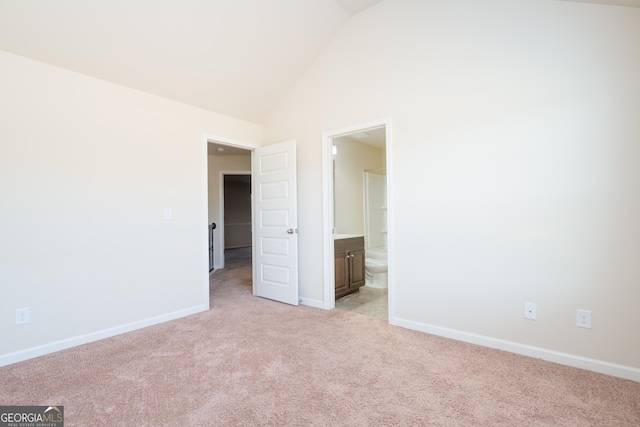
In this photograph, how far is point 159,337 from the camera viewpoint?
8.86ft

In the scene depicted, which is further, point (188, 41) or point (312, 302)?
point (312, 302)

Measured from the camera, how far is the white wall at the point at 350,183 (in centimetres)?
486

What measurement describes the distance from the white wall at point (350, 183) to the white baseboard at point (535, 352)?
7.48ft

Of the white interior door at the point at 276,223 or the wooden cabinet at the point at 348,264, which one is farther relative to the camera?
the wooden cabinet at the point at 348,264

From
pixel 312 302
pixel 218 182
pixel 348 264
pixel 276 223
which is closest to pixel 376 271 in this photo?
pixel 348 264

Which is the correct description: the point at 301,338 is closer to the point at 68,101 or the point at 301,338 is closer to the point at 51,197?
the point at 51,197

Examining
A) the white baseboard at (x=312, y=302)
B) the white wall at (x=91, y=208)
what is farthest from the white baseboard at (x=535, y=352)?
the white wall at (x=91, y=208)

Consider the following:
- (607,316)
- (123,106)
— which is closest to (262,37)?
(123,106)

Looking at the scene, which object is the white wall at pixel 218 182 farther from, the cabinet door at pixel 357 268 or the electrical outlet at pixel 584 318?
the electrical outlet at pixel 584 318

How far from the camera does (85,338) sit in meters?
2.59

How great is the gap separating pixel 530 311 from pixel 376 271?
2440 mm

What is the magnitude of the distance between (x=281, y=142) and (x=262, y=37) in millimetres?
1213

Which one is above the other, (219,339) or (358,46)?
(358,46)

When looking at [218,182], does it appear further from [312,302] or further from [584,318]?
[584,318]
